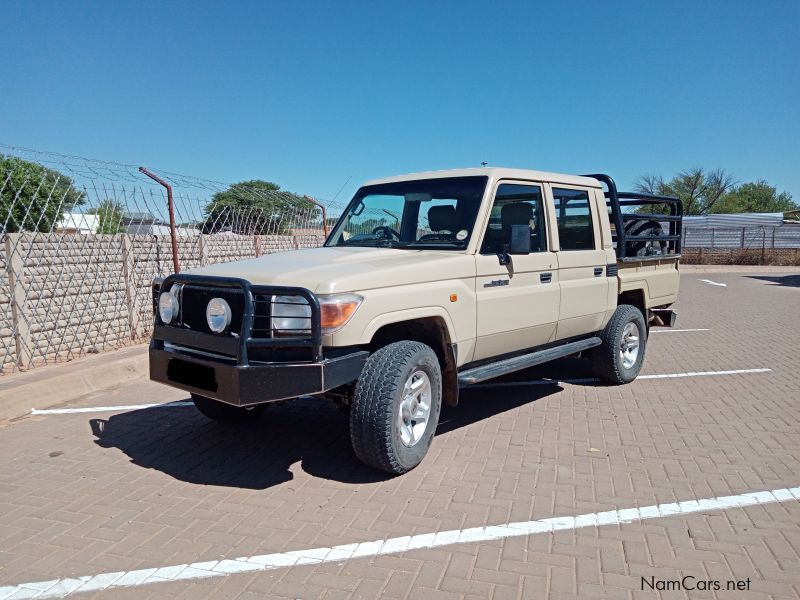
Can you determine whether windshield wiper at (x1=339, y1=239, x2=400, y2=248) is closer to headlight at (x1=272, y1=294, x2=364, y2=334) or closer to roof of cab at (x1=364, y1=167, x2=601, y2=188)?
roof of cab at (x1=364, y1=167, x2=601, y2=188)

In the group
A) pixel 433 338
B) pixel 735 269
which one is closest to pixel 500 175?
pixel 433 338

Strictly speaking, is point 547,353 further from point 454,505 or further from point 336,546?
point 336,546

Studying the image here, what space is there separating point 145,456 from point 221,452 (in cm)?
58

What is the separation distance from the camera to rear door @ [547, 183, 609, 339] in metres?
5.45

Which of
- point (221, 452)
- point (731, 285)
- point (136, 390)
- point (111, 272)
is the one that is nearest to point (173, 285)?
point (221, 452)

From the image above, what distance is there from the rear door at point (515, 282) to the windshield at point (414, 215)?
0.72ft

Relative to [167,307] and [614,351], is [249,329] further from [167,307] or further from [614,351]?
[614,351]

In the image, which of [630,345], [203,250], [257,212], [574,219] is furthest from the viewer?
[257,212]

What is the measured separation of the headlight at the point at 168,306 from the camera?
417 cm

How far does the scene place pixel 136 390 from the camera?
655 cm

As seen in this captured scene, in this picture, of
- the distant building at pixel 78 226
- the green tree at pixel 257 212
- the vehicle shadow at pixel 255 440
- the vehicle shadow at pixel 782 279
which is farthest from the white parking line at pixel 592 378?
the vehicle shadow at pixel 782 279

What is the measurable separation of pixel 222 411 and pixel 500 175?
3.09 m

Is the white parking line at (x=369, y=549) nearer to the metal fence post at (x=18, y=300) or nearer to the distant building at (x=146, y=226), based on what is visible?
the metal fence post at (x=18, y=300)

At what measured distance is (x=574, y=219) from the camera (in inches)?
225
